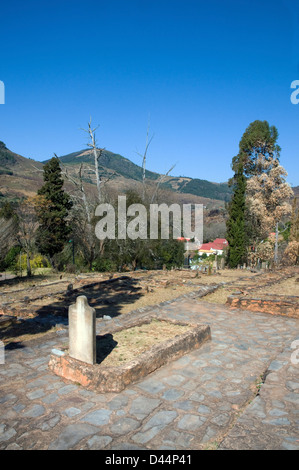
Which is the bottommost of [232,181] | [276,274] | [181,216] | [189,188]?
[276,274]

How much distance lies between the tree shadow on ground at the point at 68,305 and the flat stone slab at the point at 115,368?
1717mm

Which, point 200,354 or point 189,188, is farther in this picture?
point 189,188

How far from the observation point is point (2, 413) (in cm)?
355

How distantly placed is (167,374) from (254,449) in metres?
1.77

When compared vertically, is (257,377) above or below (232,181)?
below

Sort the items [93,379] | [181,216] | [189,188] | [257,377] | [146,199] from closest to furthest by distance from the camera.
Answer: [93,379], [257,377], [146,199], [181,216], [189,188]

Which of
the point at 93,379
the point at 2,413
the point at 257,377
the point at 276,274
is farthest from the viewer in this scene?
the point at 276,274

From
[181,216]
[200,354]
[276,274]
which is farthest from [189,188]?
[200,354]

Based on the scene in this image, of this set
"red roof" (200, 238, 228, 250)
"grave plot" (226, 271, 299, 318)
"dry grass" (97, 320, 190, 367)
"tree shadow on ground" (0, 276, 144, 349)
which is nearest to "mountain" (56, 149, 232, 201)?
"red roof" (200, 238, 228, 250)

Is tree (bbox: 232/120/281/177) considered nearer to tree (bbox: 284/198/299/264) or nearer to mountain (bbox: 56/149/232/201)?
tree (bbox: 284/198/299/264)

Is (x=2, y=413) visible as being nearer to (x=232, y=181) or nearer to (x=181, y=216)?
(x=232, y=181)

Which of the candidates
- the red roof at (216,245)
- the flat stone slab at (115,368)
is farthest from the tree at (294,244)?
the flat stone slab at (115,368)

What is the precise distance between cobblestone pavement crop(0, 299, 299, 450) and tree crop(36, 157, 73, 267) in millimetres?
17841

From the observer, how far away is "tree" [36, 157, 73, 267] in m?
22.6
